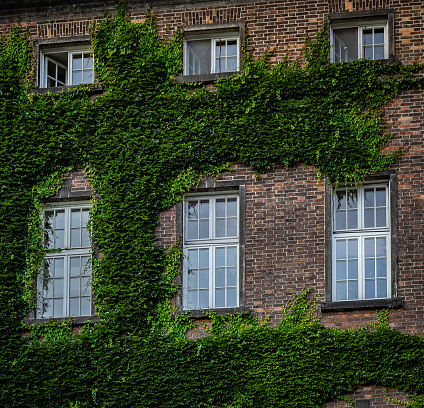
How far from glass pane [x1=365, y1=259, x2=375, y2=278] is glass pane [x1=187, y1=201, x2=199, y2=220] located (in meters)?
3.19

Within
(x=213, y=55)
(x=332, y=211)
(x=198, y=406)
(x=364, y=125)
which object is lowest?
(x=198, y=406)

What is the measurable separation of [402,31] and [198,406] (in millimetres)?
7686

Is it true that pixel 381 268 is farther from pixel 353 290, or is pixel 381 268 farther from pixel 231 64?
pixel 231 64

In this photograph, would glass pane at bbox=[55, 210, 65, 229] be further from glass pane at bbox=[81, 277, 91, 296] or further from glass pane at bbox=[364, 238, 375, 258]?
glass pane at bbox=[364, 238, 375, 258]

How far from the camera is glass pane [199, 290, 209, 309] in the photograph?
74.1ft

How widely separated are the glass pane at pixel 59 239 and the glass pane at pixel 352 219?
5.26m

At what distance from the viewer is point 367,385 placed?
21.3 m

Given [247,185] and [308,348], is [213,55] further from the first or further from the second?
[308,348]

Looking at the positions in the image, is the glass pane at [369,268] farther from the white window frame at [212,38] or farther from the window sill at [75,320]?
the window sill at [75,320]

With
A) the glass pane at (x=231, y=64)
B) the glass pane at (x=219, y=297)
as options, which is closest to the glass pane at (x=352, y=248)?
the glass pane at (x=219, y=297)

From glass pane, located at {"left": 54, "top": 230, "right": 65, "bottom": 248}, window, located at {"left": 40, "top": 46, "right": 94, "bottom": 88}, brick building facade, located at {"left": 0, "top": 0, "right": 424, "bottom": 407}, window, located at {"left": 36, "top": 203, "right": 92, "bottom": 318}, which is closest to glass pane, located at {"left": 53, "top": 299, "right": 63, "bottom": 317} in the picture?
window, located at {"left": 36, "top": 203, "right": 92, "bottom": 318}

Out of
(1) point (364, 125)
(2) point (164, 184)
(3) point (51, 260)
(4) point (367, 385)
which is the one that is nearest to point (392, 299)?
(4) point (367, 385)

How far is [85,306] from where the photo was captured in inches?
909

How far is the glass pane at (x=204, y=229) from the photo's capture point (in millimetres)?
23016
